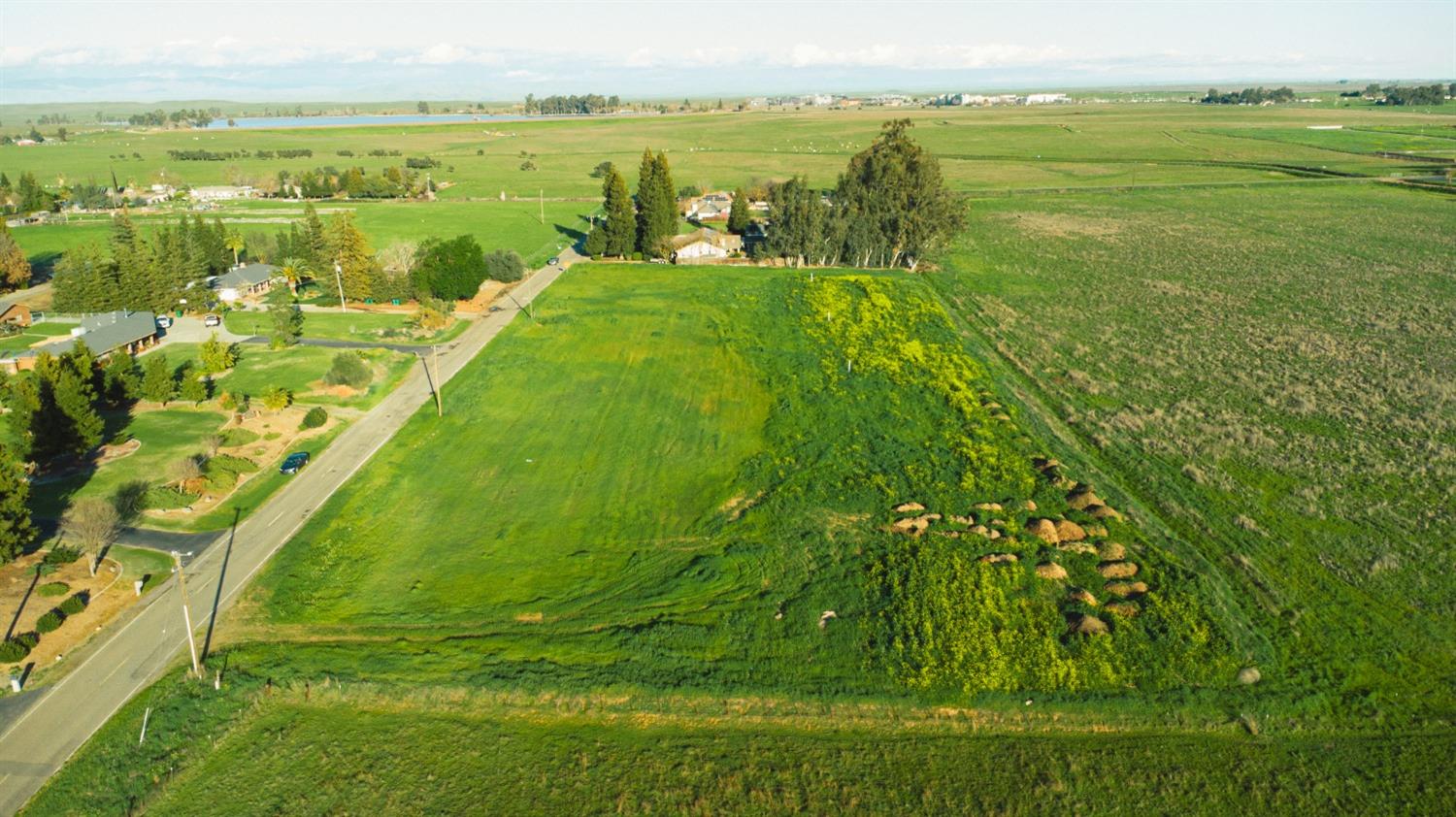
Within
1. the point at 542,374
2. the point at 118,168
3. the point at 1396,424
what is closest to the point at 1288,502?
the point at 1396,424

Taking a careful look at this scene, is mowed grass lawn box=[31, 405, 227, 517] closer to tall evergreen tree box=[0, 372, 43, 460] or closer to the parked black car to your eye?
tall evergreen tree box=[0, 372, 43, 460]

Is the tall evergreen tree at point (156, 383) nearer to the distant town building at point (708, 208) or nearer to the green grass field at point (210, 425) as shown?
the green grass field at point (210, 425)

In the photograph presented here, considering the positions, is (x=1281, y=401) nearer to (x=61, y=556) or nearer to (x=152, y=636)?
(x=152, y=636)

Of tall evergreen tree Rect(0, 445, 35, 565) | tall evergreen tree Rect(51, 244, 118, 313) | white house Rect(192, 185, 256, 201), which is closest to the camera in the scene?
tall evergreen tree Rect(0, 445, 35, 565)

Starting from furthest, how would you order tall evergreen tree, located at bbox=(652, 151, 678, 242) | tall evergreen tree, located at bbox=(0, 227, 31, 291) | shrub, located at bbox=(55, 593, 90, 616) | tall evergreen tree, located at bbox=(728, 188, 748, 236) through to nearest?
tall evergreen tree, located at bbox=(728, 188, 748, 236)
tall evergreen tree, located at bbox=(652, 151, 678, 242)
tall evergreen tree, located at bbox=(0, 227, 31, 291)
shrub, located at bbox=(55, 593, 90, 616)

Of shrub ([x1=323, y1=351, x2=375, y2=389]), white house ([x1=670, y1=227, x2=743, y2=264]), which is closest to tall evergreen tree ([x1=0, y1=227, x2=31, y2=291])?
shrub ([x1=323, y1=351, x2=375, y2=389])

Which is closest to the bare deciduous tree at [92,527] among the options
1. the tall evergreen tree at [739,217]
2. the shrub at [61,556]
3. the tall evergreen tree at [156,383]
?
the shrub at [61,556]
